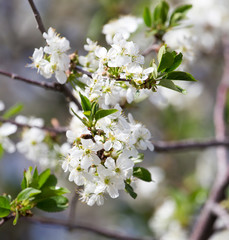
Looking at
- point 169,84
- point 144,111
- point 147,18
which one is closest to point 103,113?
point 169,84

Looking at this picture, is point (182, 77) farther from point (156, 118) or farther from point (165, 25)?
point (156, 118)

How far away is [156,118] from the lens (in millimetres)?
3664

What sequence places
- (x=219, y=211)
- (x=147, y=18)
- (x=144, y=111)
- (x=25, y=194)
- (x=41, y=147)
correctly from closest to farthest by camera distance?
(x=25, y=194) < (x=147, y=18) < (x=41, y=147) < (x=219, y=211) < (x=144, y=111)

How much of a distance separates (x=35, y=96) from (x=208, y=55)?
6.48ft

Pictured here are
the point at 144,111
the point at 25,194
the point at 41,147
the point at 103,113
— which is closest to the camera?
the point at 103,113

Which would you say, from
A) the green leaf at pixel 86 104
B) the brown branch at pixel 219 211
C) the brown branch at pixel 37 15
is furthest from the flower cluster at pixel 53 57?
the brown branch at pixel 219 211

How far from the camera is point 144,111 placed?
3746 millimetres

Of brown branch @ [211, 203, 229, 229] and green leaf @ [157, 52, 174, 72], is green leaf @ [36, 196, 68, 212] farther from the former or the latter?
brown branch @ [211, 203, 229, 229]

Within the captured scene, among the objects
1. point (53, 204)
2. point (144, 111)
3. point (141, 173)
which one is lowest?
point (144, 111)

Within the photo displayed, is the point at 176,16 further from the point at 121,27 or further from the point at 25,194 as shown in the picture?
the point at 25,194

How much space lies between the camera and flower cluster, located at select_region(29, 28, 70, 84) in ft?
3.39

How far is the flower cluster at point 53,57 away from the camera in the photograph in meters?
1.03

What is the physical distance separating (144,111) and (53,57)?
2736 mm

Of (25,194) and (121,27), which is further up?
(121,27)
